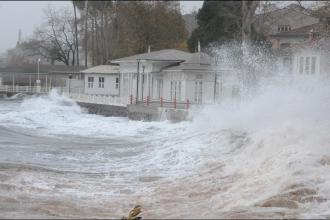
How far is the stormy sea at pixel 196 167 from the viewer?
11141mm

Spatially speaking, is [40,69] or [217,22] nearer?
[217,22]

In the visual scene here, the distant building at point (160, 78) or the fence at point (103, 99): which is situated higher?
the distant building at point (160, 78)

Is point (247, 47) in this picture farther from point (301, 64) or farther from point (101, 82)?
point (101, 82)

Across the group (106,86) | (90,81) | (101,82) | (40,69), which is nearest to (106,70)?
(101,82)

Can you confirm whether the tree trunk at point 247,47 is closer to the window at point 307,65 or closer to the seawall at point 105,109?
the window at point 307,65

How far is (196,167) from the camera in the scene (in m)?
16.6

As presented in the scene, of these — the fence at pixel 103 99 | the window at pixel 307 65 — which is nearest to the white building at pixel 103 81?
the fence at pixel 103 99

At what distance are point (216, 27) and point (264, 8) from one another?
43.1 ft

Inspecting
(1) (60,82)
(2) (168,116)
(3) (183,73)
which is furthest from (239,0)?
(1) (60,82)

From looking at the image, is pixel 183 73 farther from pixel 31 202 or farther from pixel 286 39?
pixel 31 202

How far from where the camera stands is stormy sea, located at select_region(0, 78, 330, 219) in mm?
11141

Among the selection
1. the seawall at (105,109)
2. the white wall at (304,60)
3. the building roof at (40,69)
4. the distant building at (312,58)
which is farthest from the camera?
the building roof at (40,69)

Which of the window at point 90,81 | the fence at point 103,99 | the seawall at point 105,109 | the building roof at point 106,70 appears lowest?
the seawall at point 105,109

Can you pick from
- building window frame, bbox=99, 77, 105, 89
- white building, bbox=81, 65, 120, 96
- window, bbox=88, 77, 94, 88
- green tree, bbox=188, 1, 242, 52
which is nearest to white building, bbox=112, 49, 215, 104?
white building, bbox=81, 65, 120, 96
